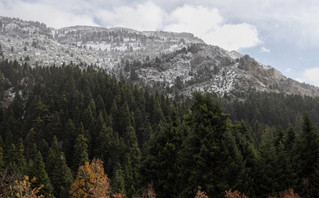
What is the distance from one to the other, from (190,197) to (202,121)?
9104 mm

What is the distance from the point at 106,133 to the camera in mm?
77188

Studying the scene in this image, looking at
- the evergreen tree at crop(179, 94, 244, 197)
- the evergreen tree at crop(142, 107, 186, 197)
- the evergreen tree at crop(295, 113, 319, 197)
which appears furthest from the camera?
the evergreen tree at crop(142, 107, 186, 197)

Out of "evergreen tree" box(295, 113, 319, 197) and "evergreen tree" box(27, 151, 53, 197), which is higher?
"evergreen tree" box(295, 113, 319, 197)

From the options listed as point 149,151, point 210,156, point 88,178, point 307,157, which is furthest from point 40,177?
point 307,157

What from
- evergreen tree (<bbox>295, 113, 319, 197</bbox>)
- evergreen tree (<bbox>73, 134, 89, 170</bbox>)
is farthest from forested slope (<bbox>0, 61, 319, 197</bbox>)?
evergreen tree (<bbox>73, 134, 89, 170</bbox>)

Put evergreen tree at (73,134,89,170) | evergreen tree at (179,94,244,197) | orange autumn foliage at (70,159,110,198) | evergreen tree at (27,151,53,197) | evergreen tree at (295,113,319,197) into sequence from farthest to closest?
1. evergreen tree at (73,134,89,170)
2. evergreen tree at (27,151,53,197)
3. orange autumn foliage at (70,159,110,198)
4. evergreen tree at (295,113,319,197)
5. evergreen tree at (179,94,244,197)

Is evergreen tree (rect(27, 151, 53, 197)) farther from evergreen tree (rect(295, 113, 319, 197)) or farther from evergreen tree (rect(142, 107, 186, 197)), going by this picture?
evergreen tree (rect(295, 113, 319, 197))

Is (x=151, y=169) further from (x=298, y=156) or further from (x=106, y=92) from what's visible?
(x=106, y=92)

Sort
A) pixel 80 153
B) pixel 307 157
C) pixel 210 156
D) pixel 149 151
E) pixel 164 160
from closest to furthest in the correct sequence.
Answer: pixel 210 156
pixel 307 157
pixel 164 160
pixel 149 151
pixel 80 153

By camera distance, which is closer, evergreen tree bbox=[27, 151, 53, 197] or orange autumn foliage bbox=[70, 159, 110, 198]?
orange autumn foliage bbox=[70, 159, 110, 198]

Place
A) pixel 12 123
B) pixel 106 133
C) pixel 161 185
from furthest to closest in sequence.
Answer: pixel 12 123 < pixel 106 133 < pixel 161 185

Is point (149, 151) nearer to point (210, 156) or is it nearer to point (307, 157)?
point (210, 156)

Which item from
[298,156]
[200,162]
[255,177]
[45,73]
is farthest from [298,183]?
[45,73]

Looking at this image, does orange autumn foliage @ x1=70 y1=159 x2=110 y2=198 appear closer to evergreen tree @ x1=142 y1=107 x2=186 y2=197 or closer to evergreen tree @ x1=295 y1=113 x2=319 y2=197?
evergreen tree @ x1=142 y1=107 x2=186 y2=197
